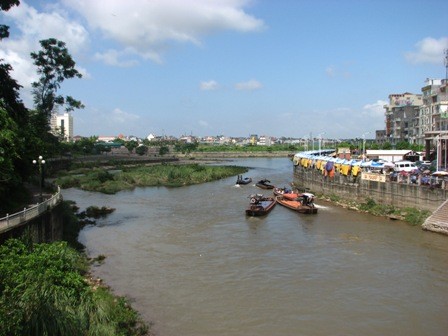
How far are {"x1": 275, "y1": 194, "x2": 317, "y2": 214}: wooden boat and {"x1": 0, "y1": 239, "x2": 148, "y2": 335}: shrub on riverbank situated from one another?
75.3ft

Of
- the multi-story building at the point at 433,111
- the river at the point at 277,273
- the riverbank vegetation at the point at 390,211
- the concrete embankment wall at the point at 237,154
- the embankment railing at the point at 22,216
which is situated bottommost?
the river at the point at 277,273

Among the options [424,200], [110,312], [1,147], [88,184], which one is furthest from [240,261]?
[88,184]

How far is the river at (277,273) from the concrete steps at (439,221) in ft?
2.64

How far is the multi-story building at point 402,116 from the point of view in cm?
9481

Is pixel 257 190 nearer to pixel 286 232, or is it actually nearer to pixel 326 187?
pixel 326 187

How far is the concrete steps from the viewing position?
2750cm

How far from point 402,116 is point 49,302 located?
336 ft

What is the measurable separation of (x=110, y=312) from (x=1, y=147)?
779 centimetres

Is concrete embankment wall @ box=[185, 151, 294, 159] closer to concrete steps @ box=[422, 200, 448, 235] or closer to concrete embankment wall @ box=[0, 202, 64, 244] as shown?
concrete steps @ box=[422, 200, 448, 235]

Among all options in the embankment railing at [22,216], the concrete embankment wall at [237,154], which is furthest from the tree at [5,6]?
the concrete embankment wall at [237,154]

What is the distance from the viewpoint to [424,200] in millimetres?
31609

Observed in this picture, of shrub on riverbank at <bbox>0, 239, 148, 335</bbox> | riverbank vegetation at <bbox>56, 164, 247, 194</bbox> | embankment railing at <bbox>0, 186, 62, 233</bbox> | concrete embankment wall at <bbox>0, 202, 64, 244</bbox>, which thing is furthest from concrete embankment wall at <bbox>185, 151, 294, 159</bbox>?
shrub on riverbank at <bbox>0, 239, 148, 335</bbox>

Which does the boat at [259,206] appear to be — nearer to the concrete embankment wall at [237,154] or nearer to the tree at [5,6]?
the tree at [5,6]

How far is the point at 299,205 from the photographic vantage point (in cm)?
3762
